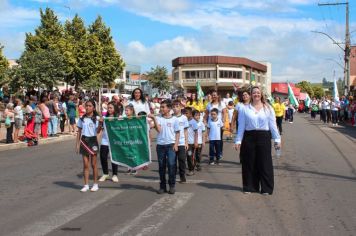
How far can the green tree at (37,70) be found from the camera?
102ft

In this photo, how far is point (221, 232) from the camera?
20.1 feet

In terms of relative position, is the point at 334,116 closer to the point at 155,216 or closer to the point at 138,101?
the point at 138,101

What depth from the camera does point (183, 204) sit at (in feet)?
25.3

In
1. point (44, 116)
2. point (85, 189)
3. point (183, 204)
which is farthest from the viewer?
point (44, 116)

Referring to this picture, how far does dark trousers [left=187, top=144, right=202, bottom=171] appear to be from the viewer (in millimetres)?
10750

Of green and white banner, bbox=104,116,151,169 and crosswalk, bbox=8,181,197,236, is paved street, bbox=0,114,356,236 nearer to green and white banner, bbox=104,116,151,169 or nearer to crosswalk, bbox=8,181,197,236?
crosswalk, bbox=8,181,197,236

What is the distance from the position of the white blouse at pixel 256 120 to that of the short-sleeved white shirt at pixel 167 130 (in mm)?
1078

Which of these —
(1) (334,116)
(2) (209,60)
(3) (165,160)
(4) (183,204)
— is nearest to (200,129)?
(3) (165,160)

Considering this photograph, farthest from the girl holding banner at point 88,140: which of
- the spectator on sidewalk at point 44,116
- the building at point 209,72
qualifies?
the building at point 209,72

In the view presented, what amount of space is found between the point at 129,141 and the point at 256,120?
2.38 meters

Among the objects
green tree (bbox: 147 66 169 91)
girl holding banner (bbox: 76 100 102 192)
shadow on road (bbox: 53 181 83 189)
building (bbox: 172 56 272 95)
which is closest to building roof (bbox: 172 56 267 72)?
building (bbox: 172 56 272 95)

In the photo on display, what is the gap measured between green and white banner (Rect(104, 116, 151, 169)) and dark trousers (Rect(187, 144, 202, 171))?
1695 millimetres

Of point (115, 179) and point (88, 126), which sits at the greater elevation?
point (88, 126)

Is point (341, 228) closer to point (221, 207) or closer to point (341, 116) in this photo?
point (221, 207)
